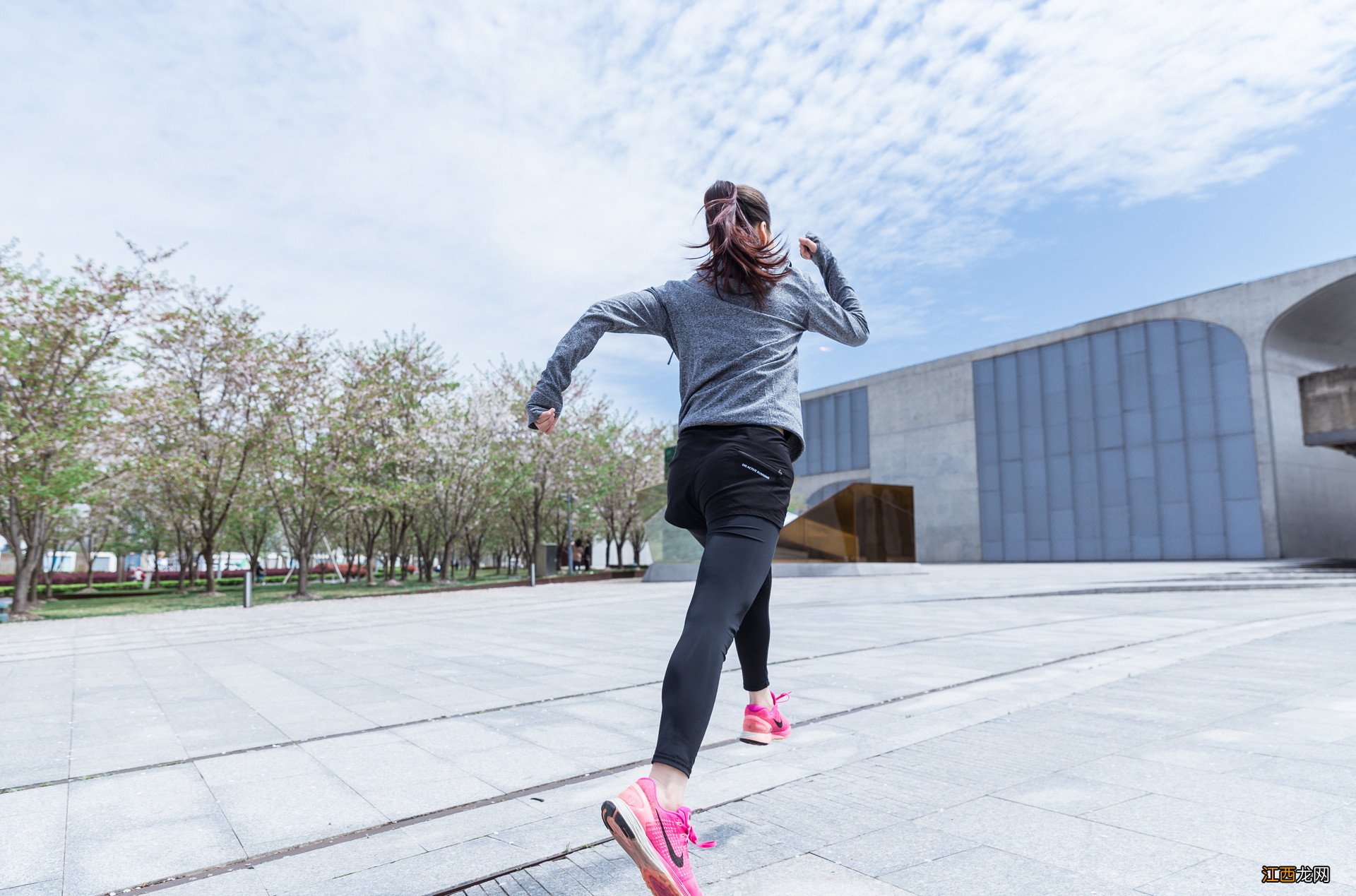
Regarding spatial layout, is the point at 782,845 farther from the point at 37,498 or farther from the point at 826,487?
the point at 826,487

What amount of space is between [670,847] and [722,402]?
116 centimetres

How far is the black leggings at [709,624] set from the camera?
6.39 ft

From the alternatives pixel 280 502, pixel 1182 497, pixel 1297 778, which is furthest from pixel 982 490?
pixel 1297 778

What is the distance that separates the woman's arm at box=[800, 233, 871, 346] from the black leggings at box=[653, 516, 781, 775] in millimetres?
711

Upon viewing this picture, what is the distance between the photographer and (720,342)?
2.45 meters

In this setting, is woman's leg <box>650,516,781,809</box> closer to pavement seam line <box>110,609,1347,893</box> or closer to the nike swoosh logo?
the nike swoosh logo

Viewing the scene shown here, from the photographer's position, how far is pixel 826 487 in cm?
4656

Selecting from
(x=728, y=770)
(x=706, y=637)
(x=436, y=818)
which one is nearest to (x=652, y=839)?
(x=706, y=637)

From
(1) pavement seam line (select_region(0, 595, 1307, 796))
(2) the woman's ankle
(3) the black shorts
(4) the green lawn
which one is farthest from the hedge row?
(2) the woman's ankle

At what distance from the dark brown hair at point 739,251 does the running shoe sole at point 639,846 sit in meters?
1.45

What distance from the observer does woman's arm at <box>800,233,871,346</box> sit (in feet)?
8.52

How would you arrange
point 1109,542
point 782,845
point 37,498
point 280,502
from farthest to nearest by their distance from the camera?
point 1109,542 < point 280,502 < point 37,498 < point 782,845

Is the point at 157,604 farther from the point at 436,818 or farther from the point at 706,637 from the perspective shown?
the point at 706,637

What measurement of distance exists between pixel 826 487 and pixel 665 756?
149ft
